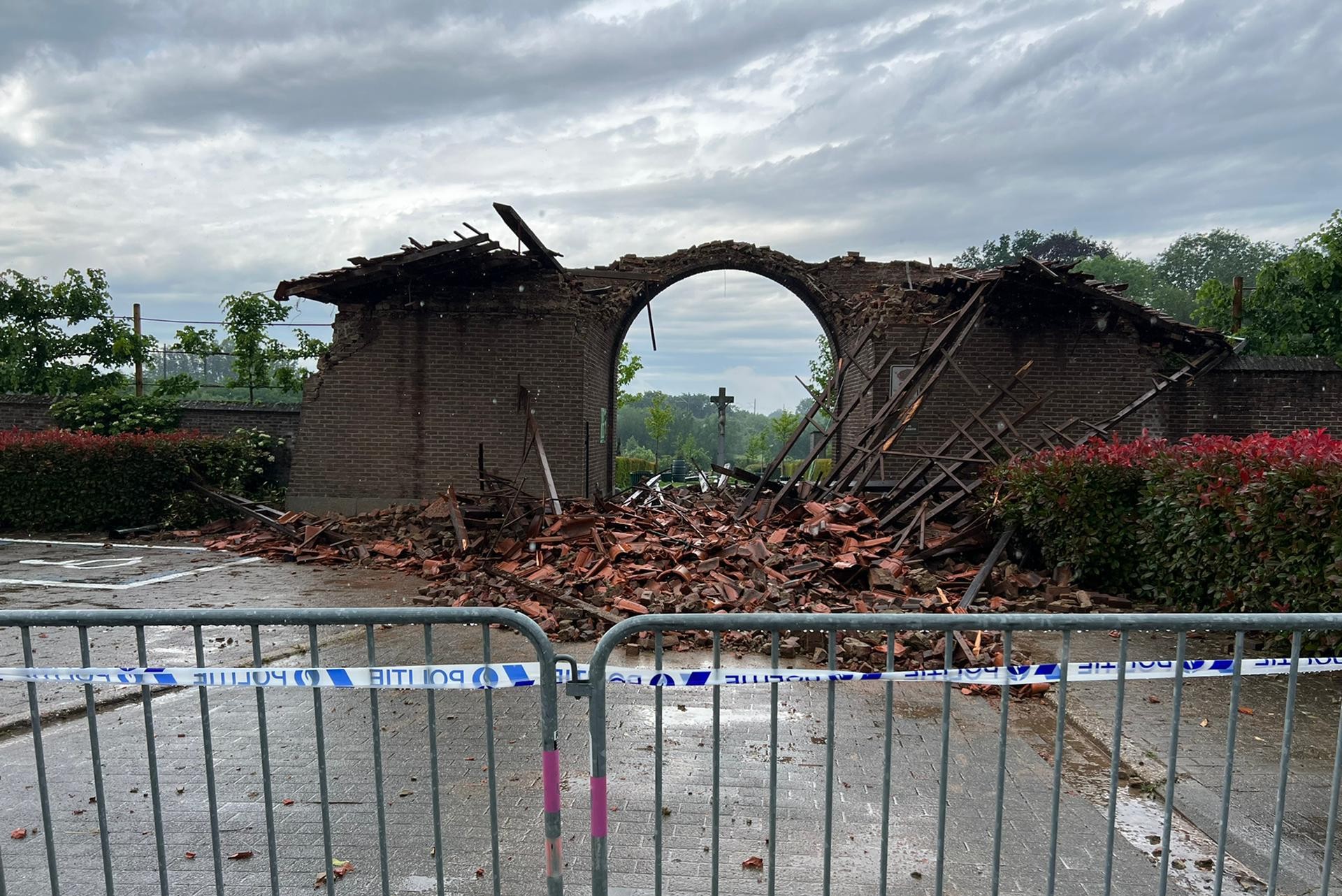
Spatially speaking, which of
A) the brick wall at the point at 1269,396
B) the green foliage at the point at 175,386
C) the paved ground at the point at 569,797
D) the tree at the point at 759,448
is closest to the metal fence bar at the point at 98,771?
the paved ground at the point at 569,797

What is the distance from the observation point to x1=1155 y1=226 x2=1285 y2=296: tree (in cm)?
7300

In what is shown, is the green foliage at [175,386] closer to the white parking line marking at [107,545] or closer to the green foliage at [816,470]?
the white parking line marking at [107,545]

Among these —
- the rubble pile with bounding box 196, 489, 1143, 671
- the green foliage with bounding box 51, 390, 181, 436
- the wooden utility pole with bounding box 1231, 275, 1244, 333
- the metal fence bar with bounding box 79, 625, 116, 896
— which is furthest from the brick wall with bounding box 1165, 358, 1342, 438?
the green foliage with bounding box 51, 390, 181, 436

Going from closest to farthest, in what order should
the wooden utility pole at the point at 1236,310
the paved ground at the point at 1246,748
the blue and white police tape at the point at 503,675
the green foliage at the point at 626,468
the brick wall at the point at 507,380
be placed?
the blue and white police tape at the point at 503,675, the paved ground at the point at 1246,748, the brick wall at the point at 507,380, the wooden utility pole at the point at 1236,310, the green foliage at the point at 626,468

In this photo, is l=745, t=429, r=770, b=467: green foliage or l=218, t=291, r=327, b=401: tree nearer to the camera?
l=218, t=291, r=327, b=401: tree

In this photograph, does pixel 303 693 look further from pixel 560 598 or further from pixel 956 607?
pixel 956 607

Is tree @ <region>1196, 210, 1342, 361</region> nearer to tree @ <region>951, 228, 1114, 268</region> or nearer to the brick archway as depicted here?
the brick archway

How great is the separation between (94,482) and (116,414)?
2.81 m

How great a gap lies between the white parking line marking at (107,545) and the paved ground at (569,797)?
7012 millimetres

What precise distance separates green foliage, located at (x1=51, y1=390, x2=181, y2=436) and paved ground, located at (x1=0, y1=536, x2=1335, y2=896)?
11495 mm

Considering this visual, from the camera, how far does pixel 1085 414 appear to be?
14602 millimetres

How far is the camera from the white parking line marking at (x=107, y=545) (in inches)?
480

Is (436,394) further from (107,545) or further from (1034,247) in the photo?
(1034,247)

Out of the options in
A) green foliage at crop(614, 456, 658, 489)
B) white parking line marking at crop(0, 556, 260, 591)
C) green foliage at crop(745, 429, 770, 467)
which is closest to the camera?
white parking line marking at crop(0, 556, 260, 591)
